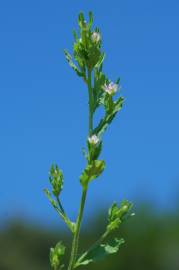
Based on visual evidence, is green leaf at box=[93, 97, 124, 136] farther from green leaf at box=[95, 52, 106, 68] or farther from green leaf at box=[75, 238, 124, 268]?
green leaf at box=[75, 238, 124, 268]

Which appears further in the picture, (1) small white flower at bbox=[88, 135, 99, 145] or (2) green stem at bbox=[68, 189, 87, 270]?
(1) small white flower at bbox=[88, 135, 99, 145]

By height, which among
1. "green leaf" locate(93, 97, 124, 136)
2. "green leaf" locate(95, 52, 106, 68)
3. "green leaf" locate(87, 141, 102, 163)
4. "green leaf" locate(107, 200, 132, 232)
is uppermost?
"green leaf" locate(95, 52, 106, 68)

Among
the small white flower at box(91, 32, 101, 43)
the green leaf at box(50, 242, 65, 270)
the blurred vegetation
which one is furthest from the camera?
the blurred vegetation

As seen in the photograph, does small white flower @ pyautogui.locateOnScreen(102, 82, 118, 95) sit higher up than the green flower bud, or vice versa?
small white flower @ pyautogui.locateOnScreen(102, 82, 118, 95)

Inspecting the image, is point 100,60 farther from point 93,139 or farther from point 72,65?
point 93,139

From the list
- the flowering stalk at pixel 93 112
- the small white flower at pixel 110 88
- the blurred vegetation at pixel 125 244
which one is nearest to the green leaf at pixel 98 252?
the flowering stalk at pixel 93 112

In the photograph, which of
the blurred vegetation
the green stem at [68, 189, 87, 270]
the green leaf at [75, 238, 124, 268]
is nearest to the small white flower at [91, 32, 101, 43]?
the green stem at [68, 189, 87, 270]
